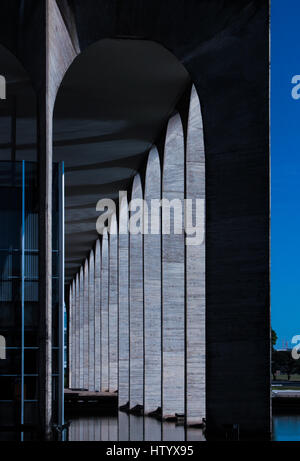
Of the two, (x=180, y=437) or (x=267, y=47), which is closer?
(x=267, y=47)

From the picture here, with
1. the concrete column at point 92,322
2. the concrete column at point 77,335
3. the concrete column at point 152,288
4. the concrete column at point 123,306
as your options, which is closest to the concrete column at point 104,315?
the concrete column at point 92,322

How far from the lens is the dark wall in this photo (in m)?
17.7

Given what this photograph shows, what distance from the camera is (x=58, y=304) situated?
58.6 ft

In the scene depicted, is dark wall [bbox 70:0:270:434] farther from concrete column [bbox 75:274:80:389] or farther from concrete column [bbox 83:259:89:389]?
concrete column [bbox 75:274:80:389]

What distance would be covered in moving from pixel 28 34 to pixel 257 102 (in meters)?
5.24

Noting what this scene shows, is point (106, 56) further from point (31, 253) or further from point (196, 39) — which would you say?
point (31, 253)

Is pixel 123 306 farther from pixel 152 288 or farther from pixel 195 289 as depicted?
pixel 195 289

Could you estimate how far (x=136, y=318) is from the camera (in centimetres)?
3284

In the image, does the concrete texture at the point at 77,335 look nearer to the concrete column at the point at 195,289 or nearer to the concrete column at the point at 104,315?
the concrete column at the point at 104,315

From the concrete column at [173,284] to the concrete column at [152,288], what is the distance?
2353 mm

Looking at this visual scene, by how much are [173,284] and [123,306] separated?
34.1ft

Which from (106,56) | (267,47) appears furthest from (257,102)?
(106,56)

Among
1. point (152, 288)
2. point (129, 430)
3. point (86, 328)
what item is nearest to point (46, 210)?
point (129, 430)

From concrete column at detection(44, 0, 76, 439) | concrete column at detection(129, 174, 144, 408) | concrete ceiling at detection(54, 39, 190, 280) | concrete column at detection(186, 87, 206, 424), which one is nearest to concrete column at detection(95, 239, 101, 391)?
concrete ceiling at detection(54, 39, 190, 280)
